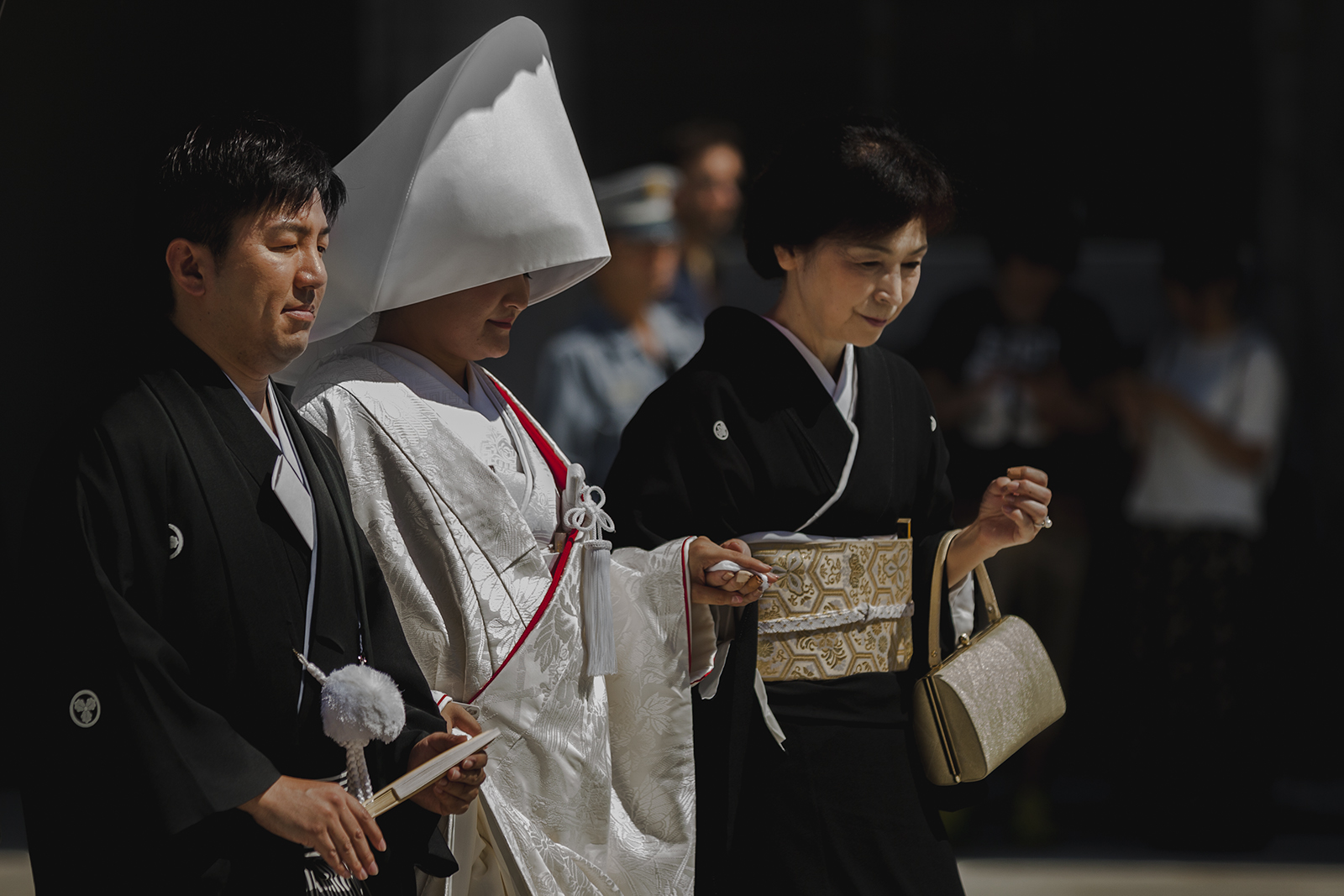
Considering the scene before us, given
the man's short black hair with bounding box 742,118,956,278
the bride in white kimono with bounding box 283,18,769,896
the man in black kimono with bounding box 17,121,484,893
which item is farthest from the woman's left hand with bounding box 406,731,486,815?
the man's short black hair with bounding box 742,118,956,278

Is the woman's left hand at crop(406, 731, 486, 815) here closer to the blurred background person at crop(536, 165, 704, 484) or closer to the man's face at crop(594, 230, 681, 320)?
the blurred background person at crop(536, 165, 704, 484)

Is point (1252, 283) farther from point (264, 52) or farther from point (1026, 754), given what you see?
point (264, 52)

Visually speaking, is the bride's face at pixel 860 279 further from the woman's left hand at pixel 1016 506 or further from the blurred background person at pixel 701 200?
the blurred background person at pixel 701 200

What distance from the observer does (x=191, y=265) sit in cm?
214

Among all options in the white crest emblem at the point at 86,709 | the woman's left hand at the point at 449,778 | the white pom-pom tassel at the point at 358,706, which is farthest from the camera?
the woman's left hand at the point at 449,778

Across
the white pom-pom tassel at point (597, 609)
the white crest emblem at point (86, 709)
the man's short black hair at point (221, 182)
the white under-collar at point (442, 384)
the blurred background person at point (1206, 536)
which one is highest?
the man's short black hair at point (221, 182)

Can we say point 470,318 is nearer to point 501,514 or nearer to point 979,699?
point 501,514

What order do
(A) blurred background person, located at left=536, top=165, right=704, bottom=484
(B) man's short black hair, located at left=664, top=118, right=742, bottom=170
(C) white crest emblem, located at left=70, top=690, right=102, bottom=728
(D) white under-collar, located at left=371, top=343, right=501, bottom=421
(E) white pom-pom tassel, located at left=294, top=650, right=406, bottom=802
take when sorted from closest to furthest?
(C) white crest emblem, located at left=70, top=690, right=102, bottom=728, (E) white pom-pom tassel, located at left=294, top=650, right=406, bottom=802, (D) white under-collar, located at left=371, top=343, right=501, bottom=421, (A) blurred background person, located at left=536, top=165, right=704, bottom=484, (B) man's short black hair, located at left=664, top=118, right=742, bottom=170

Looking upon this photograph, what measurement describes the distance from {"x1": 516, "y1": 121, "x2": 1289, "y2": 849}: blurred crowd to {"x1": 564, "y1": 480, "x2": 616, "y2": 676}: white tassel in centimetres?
228

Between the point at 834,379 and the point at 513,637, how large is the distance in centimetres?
96

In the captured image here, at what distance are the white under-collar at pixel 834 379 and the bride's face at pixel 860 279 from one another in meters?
0.06

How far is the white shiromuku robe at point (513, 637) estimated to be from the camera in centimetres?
246

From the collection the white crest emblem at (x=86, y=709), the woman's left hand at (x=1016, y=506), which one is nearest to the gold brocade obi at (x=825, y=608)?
the woman's left hand at (x=1016, y=506)

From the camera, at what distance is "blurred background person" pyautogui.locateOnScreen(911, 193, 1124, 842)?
5.15 metres
